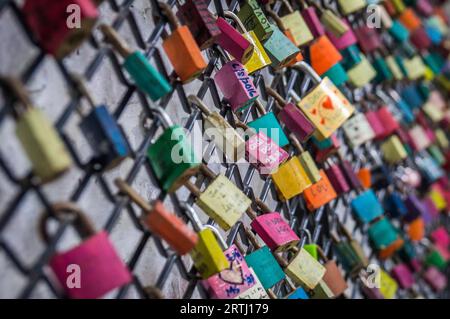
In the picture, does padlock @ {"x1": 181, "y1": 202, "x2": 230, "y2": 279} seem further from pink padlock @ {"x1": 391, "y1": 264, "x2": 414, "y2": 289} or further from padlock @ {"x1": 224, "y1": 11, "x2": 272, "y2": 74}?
pink padlock @ {"x1": 391, "y1": 264, "x2": 414, "y2": 289}

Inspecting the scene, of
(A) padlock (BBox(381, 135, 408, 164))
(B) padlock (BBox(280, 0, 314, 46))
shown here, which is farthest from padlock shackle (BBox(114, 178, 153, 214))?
(A) padlock (BBox(381, 135, 408, 164))

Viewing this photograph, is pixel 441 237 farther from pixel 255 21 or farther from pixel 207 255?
pixel 207 255

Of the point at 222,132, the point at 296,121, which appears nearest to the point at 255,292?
the point at 222,132

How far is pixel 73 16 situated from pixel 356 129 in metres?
0.90

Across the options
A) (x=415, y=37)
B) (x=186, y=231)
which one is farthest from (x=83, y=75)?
(x=415, y=37)

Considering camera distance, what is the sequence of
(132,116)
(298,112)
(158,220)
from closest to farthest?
(158,220)
(132,116)
(298,112)

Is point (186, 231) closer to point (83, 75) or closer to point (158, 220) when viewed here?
point (158, 220)

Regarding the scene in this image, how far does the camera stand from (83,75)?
750 millimetres

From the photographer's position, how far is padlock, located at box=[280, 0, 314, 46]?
3.89 ft

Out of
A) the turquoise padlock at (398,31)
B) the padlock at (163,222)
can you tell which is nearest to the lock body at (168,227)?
the padlock at (163,222)

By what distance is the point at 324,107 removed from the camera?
1.12 meters

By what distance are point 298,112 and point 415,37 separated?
1.08 metres
